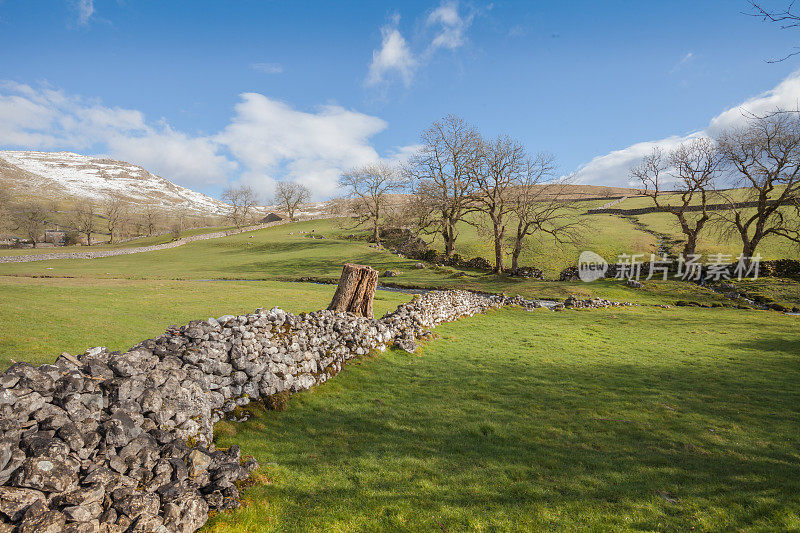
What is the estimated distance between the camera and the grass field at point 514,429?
4676 millimetres

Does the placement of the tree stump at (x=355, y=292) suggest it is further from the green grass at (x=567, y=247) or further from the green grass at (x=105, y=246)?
the green grass at (x=105, y=246)

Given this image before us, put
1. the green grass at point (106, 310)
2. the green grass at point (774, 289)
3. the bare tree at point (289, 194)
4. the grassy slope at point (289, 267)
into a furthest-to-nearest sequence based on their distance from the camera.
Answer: the bare tree at point (289, 194), the grassy slope at point (289, 267), the green grass at point (774, 289), the green grass at point (106, 310)

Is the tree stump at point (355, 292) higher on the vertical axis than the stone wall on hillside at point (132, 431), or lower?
higher

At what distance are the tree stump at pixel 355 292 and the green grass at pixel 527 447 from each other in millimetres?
2506

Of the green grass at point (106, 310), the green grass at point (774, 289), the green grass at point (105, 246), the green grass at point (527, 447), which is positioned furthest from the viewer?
the green grass at point (105, 246)

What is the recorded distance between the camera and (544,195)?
122 ft

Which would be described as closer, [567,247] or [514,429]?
[514,429]

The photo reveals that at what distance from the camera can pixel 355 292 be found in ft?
41.9

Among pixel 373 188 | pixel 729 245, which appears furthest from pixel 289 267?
pixel 729 245

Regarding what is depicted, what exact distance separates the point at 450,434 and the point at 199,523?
14.2ft

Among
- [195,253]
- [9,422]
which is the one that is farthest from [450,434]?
[195,253]

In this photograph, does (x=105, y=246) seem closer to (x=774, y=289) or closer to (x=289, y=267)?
(x=289, y=267)

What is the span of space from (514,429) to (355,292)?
752cm

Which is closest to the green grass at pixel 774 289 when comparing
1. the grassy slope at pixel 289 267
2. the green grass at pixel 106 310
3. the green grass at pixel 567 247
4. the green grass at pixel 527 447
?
the grassy slope at pixel 289 267
